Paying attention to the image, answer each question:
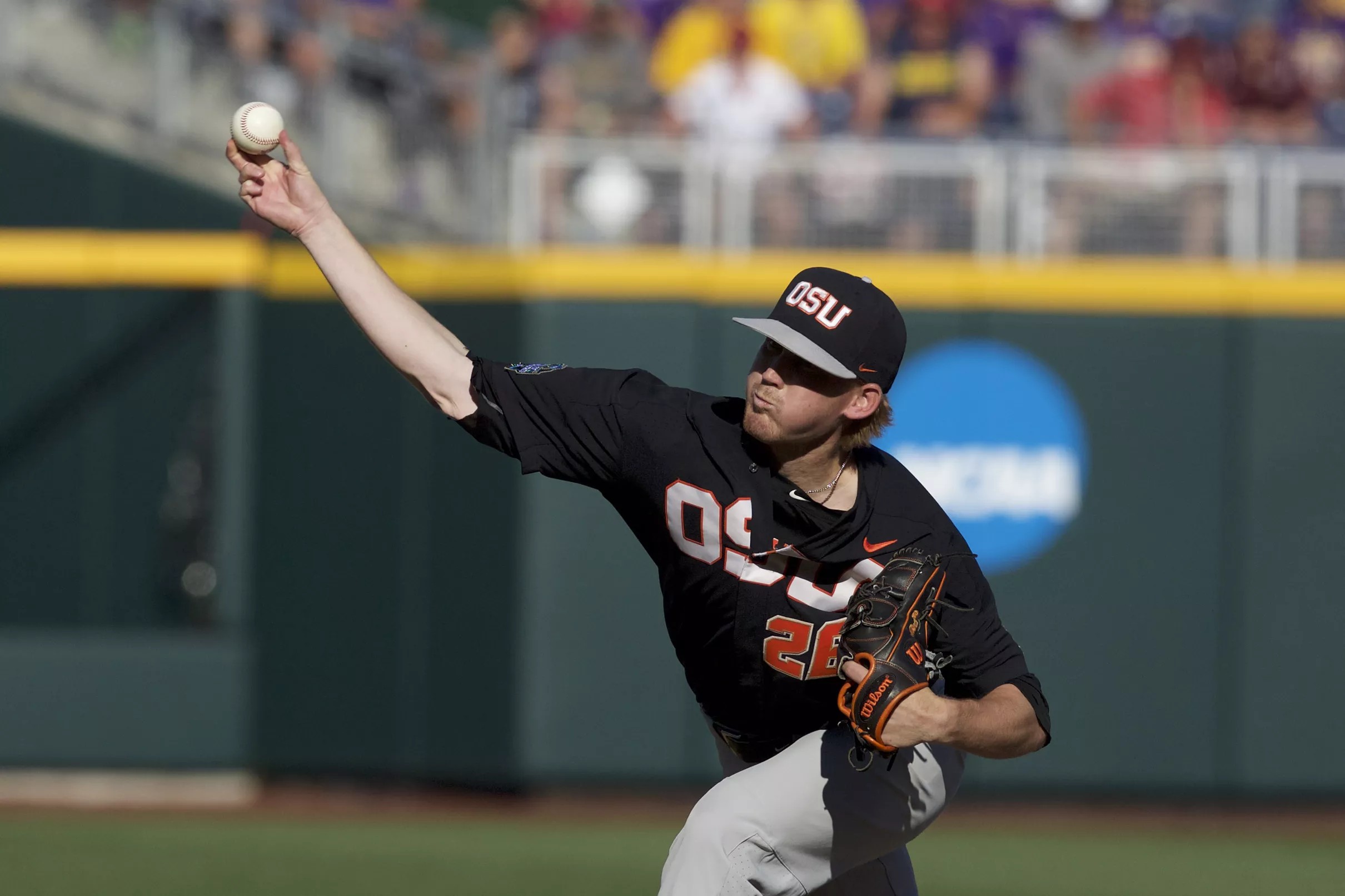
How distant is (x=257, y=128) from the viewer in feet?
13.0

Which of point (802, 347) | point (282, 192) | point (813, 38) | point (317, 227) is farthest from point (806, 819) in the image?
point (813, 38)

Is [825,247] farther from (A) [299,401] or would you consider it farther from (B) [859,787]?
(B) [859,787]

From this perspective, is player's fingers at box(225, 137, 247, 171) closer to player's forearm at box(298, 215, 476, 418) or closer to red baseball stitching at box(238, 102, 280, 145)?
red baseball stitching at box(238, 102, 280, 145)

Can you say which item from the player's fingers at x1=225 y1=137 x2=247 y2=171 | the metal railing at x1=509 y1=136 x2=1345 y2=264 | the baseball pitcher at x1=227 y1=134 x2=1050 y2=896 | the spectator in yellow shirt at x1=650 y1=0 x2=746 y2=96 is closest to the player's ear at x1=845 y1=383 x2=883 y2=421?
the baseball pitcher at x1=227 y1=134 x2=1050 y2=896

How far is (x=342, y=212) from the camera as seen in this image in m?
9.69

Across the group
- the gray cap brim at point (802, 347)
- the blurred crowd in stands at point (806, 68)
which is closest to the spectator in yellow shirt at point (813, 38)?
the blurred crowd in stands at point (806, 68)

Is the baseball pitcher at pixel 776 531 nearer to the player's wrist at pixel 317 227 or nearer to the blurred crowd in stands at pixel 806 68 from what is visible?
the player's wrist at pixel 317 227

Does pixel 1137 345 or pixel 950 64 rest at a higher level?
pixel 950 64

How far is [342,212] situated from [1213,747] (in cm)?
527

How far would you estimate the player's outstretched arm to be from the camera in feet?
13.0

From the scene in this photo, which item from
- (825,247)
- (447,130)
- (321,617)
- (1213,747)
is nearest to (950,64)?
(825,247)

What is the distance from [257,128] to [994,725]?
6.64 ft

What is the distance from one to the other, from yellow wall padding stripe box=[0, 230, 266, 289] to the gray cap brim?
6.27 metres

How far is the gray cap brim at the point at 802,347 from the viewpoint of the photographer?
3.91 meters
